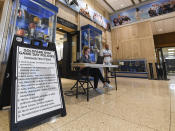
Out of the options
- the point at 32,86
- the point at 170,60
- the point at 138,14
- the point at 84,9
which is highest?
the point at 138,14

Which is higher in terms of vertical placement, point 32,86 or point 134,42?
point 134,42

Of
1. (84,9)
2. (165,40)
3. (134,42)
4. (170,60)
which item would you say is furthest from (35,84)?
(170,60)

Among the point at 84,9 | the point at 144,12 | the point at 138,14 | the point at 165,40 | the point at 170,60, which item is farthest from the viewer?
the point at 170,60

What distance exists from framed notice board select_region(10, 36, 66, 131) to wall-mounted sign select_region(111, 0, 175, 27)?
7.27m

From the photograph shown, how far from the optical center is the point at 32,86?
35.8 inches

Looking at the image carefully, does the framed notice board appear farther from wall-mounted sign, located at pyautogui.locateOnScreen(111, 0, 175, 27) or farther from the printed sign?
wall-mounted sign, located at pyautogui.locateOnScreen(111, 0, 175, 27)

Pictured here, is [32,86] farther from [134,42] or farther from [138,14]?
[138,14]

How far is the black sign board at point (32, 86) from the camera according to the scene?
81cm

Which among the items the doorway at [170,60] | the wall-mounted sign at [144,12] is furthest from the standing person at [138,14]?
the doorway at [170,60]

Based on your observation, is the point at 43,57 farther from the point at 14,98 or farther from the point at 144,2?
the point at 144,2

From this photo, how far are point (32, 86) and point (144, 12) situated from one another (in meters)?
7.78

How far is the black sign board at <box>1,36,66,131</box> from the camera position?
31.8 inches

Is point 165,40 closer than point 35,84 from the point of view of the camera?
No

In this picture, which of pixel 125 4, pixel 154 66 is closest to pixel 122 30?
pixel 125 4
